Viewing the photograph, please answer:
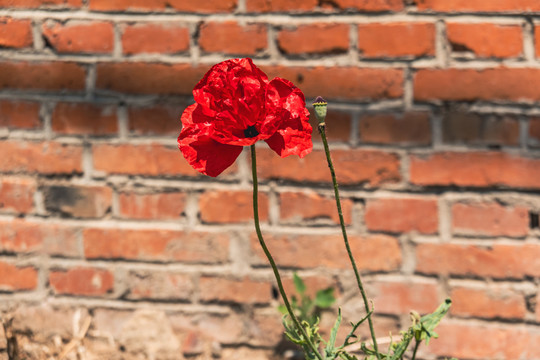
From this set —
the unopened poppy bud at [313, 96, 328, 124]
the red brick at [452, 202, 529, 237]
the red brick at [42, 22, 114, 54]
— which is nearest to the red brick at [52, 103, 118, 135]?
the red brick at [42, 22, 114, 54]

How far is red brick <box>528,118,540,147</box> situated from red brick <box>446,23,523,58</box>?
14cm

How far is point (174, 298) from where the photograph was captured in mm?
1166

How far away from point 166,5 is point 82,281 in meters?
0.64

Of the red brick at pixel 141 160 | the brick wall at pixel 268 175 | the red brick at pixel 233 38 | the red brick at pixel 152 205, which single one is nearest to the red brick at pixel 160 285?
the brick wall at pixel 268 175

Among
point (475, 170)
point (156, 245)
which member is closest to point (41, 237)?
point (156, 245)

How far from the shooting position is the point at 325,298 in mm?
1120

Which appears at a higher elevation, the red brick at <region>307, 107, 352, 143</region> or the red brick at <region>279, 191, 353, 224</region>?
the red brick at <region>307, 107, 352, 143</region>

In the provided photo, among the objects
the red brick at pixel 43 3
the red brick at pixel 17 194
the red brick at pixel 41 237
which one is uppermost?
the red brick at pixel 43 3

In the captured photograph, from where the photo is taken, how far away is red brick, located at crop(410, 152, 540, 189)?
1.03 metres

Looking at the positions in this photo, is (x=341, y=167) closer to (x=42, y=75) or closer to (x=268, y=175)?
(x=268, y=175)

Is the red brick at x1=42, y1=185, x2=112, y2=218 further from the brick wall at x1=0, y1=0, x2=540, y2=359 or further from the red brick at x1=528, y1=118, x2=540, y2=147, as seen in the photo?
the red brick at x1=528, y1=118, x2=540, y2=147

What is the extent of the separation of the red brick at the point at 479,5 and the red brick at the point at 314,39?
0.53 feet

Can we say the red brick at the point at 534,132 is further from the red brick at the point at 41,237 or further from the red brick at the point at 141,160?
the red brick at the point at 41,237

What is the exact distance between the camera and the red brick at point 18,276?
1.19 metres
